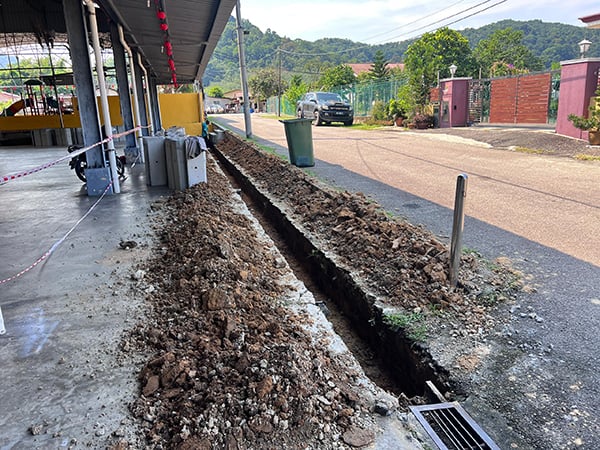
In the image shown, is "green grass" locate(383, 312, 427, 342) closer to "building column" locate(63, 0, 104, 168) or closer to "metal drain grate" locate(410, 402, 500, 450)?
"metal drain grate" locate(410, 402, 500, 450)

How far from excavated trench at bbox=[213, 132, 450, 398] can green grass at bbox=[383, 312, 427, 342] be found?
38 millimetres

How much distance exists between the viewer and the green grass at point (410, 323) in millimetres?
3319

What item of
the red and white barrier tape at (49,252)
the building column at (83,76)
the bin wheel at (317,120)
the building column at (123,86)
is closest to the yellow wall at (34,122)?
the building column at (123,86)

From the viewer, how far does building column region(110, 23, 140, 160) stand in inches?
452

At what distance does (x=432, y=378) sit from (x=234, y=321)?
1386 millimetres

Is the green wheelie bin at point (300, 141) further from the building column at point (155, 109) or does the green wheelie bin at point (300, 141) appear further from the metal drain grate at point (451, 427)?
the building column at point (155, 109)

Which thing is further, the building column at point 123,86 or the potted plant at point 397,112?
the potted plant at point 397,112

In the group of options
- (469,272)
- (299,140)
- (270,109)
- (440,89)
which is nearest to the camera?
(469,272)

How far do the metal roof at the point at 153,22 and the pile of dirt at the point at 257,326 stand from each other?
14.7 ft

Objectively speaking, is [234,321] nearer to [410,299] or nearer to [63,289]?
[410,299]

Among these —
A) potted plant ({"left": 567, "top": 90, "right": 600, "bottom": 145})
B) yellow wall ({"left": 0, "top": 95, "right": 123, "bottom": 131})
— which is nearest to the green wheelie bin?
potted plant ({"left": 567, "top": 90, "right": 600, "bottom": 145})

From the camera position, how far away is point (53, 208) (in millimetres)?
7141

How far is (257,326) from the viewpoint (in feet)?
9.90

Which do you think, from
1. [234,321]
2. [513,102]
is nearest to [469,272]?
[234,321]
